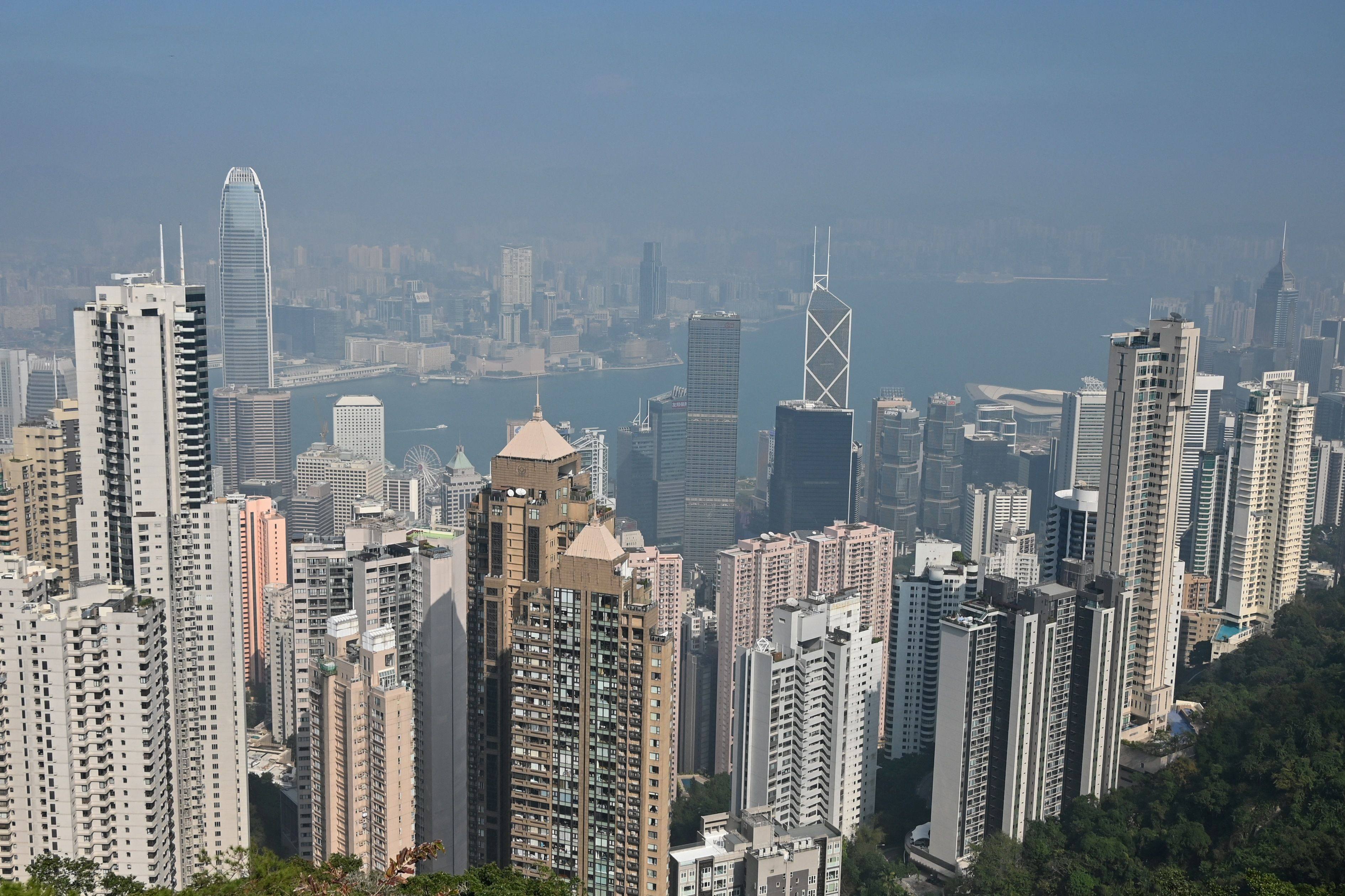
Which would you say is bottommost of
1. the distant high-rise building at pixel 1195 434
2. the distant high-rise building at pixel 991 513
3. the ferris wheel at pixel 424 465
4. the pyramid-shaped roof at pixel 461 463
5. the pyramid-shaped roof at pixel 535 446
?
the distant high-rise building at pixel 991 513

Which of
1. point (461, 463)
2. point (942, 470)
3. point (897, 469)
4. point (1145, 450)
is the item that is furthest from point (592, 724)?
point (942, 470)

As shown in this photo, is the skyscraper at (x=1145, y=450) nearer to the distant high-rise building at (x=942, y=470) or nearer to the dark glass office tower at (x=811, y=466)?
the distant high-rise building at (x=942, y=470)

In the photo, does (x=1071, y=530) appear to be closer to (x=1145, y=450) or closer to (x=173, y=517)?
(x=1145, y=450)

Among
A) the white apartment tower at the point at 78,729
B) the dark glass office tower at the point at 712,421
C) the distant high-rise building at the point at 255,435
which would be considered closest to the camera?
the white apartment tower at the point at 78,729

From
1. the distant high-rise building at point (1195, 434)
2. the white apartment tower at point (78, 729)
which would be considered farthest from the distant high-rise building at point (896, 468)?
the white apartment tower at point (78, 729)

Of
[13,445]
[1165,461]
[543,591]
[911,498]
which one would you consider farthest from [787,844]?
[911,498]

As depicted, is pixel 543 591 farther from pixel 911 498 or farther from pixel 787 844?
pixel 911 498

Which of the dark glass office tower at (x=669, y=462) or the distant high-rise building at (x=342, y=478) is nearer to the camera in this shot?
the distant high-rise building at (x=342, y=478)
